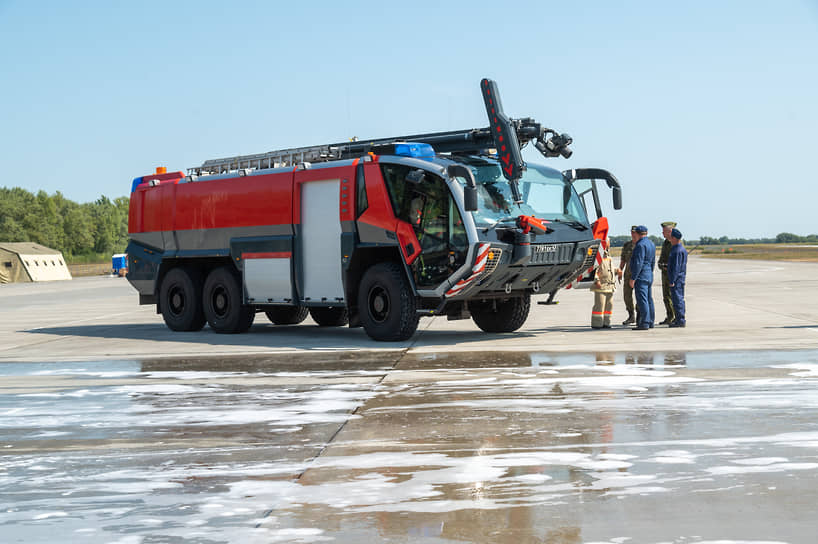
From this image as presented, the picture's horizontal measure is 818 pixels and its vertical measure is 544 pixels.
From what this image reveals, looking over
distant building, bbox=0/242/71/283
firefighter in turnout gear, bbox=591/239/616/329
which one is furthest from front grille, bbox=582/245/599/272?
distant building, bbox=0/242/71/283

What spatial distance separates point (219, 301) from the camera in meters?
17.6

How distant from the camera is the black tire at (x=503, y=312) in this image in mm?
16078

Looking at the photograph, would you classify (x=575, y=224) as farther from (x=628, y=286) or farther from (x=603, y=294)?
(x=628, y=286)

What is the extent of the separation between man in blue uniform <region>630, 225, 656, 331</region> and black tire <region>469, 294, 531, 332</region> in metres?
1.83

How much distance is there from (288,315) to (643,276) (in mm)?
7390

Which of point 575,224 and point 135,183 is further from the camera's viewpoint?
point 135,183

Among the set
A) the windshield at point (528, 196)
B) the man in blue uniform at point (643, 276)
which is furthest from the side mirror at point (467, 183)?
the man in blue uniform at point (643, 276)

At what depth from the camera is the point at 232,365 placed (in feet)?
40.2

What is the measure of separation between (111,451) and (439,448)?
229 centimetres

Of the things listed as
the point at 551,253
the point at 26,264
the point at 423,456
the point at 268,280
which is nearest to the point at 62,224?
the point at 26,264

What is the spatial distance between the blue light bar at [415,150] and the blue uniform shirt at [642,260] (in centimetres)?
425

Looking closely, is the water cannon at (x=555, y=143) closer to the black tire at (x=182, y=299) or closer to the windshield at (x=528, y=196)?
the windshield at (x=528, y=196)

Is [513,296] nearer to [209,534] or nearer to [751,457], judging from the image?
[751,457]

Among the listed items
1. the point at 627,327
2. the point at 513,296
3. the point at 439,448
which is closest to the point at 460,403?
the point at 439,448
